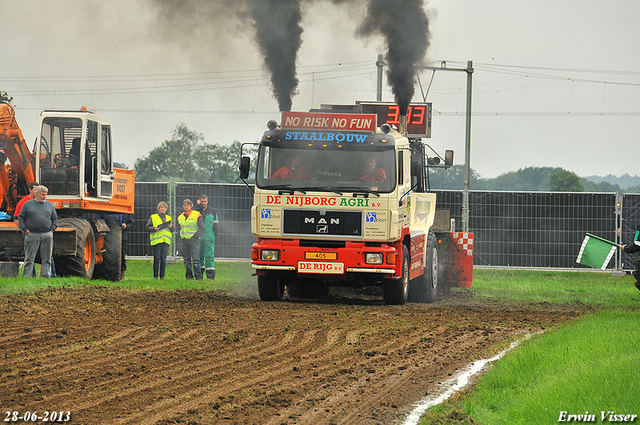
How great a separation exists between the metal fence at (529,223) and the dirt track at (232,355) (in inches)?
479

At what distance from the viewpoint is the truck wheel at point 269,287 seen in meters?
15.5

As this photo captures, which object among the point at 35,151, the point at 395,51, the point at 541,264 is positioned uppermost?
the point at 395,51

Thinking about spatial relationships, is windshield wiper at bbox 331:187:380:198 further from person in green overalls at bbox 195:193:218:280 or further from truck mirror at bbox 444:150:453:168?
person in green overalls at bbox 195:193:218:280

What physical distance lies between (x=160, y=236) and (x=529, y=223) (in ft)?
40.2

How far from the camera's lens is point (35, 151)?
18516 millimetres


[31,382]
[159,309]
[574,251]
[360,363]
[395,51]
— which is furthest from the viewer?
[574,251]

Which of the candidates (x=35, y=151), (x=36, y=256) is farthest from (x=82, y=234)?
(x=35, y=151)

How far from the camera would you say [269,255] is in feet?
47.9

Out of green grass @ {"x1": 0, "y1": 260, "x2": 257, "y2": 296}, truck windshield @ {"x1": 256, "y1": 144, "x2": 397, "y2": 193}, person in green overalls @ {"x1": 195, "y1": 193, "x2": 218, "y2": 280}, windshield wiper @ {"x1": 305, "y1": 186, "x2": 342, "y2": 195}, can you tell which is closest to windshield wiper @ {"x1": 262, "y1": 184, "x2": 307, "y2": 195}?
truck windshield @ {"x1": 256, "y1": 144, "x2": 397, "y2": 193}

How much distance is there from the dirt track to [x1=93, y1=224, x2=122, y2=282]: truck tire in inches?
201

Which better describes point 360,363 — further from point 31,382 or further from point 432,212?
point 432,212

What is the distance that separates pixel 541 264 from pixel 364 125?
14.1m

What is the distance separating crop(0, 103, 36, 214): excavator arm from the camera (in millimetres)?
17938

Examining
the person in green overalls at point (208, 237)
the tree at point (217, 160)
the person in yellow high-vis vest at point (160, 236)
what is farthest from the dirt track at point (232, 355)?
the tree at point (217, 160)
